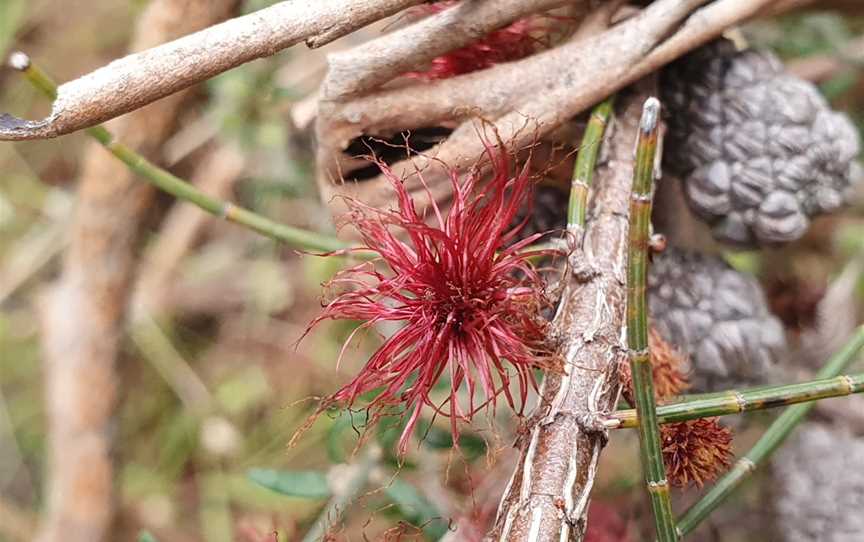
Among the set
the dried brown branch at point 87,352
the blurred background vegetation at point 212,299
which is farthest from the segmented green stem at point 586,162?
the dried brown branch at point 87,352

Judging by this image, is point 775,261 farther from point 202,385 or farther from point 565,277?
point 202,385

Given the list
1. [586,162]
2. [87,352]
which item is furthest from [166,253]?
[586,162]

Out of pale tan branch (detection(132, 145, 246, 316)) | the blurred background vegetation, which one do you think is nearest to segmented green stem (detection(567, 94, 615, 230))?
the blurred background vegetation

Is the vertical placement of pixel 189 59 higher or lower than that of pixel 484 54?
higher

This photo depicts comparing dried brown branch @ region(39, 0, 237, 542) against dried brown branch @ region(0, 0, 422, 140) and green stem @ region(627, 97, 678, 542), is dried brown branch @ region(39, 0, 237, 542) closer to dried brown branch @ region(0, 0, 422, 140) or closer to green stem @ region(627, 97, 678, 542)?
dried brown branch @ region(0, 0, 422, 140)

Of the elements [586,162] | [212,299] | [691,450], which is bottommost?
[212,299]

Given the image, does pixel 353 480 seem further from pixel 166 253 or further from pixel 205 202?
pixel 166 253

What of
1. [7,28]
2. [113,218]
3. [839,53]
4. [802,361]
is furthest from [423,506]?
[7,28]
